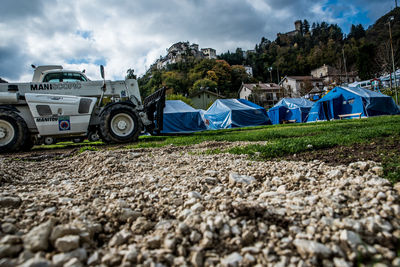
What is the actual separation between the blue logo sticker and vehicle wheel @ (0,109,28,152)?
3.12 feet

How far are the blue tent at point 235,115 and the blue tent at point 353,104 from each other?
5492 millimetres

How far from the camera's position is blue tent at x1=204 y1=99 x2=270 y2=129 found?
21.7 m

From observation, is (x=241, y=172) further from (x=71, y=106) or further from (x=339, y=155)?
(x=71, y=106)

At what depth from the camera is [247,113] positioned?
870 inches

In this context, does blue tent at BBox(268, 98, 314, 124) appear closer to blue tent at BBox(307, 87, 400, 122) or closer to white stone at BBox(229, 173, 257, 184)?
blue tent at BBox(307, 87, 400, 122)

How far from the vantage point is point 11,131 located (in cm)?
702

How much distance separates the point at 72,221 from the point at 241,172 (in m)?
1.91

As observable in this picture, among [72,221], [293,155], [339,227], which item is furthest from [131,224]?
[293,155]

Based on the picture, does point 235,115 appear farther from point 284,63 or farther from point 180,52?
point 180,52

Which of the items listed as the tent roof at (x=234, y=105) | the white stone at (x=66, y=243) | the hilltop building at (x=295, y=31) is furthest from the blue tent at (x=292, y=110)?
the hilltop building at (x=295, y=31)

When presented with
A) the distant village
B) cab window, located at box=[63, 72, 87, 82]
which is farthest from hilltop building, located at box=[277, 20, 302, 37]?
cab window, located at box=[63, 72, 87, 82]

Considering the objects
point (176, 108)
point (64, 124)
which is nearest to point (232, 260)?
point (64, 124)

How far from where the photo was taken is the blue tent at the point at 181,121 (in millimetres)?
19219

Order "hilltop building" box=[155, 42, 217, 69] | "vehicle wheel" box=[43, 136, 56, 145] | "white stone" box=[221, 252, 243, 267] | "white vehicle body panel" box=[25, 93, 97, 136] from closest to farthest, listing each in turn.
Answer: "white stone" box=[221, 252, 243, 267] → "white vehicle body panel" box=[25, 93, 97, 136] → "vehicle wheel" box=[43, 136, 56, 145] → "hilltop building" box=[155, 42, 217, 69]
